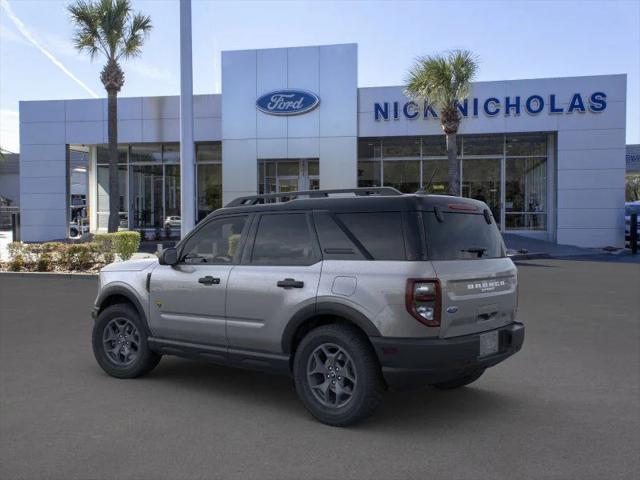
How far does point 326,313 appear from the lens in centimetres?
476

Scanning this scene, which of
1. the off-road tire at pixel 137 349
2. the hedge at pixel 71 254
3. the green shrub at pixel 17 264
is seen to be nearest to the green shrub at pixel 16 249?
the hedge at pixel 71 254

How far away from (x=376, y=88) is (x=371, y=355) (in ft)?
74.0

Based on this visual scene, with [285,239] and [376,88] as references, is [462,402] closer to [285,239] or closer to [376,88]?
[285,239]

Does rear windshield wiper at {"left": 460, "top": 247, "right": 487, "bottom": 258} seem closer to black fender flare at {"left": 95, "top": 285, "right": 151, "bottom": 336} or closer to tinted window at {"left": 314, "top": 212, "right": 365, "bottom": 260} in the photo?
tinted window at {"left": 314, "top": 212, "right": 365, "bottom": 260}

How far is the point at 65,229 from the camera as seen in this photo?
29469 millimetres

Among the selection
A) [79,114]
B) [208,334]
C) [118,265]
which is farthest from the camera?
[79,114]

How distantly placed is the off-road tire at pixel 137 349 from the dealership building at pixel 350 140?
17585 mm

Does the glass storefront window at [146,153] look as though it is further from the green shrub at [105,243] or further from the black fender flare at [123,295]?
the black fender flare at [123,295]

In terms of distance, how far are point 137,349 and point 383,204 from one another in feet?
9.94

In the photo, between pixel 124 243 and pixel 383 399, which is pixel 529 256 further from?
pixel 383 399

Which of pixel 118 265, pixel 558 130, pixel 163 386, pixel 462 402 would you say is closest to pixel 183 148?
pixel 118 265

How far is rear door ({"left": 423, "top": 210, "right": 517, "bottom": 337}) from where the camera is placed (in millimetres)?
4500

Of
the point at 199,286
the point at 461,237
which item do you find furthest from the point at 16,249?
the point at 461,237

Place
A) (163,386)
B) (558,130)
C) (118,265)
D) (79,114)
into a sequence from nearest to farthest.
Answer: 1. (163,386)
2. (118,265)
3. (558,130)
4. (79,114)
